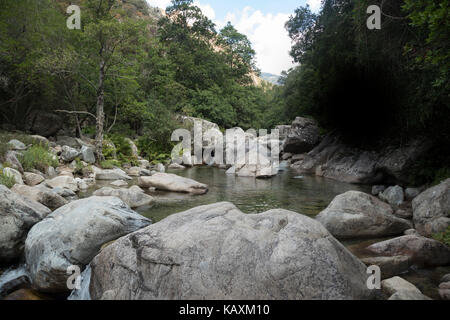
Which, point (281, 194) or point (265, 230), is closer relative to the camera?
point (265, 230)

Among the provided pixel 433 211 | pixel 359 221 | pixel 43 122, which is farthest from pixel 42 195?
pixel 43 122

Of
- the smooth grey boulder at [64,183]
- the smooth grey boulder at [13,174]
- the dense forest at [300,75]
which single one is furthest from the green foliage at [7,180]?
the dense forest at [300,75]

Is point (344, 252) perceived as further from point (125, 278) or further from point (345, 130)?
point (345, 130)

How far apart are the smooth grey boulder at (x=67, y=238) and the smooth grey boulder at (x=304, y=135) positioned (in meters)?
17.2

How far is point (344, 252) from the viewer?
3.51 meters

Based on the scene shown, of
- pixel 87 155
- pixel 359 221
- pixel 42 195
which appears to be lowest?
pixel 359 221

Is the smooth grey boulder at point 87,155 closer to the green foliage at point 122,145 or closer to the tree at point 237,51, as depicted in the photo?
the green foliage at point 122,145

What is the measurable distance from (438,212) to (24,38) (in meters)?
19.6

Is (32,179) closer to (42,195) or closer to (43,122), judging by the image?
(42,195)

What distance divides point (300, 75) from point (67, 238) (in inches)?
842

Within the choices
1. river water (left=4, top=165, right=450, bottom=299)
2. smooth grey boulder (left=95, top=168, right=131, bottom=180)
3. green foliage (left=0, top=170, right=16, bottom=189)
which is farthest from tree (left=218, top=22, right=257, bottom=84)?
green foliage (left=0, top=170, right=16, bottom=189)

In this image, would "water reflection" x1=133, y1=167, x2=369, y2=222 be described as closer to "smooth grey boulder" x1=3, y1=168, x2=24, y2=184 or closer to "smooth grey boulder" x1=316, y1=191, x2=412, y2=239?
"smooth grey boulder" x1=316, y1=191, x2=412, y2=239

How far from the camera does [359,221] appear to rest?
6074 mm
